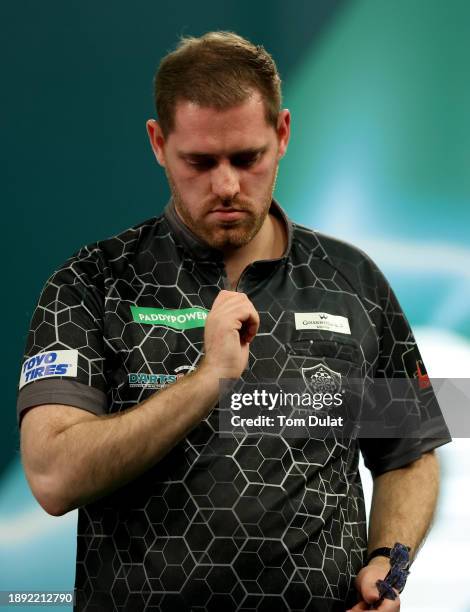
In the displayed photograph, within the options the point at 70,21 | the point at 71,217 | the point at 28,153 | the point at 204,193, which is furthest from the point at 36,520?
the point at 70,21

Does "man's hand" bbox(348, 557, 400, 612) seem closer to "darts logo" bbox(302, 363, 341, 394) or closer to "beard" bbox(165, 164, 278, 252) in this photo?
"darts logo" bbox(302, 363, 341, 394)

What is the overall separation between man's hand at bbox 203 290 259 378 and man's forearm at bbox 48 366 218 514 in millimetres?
33

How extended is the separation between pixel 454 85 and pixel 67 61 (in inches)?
45.2

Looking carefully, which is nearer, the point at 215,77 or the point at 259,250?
the point at 215,77

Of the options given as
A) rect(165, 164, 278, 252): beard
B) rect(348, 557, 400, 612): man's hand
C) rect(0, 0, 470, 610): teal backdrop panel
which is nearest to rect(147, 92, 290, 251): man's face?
rect(165, 164, 278, 252): beard

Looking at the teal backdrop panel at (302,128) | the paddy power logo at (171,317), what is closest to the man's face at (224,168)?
the paddy power logo at (171,317)

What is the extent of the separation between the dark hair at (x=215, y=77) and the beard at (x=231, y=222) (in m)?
0.16

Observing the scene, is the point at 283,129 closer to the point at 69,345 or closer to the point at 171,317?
the point at 171,317

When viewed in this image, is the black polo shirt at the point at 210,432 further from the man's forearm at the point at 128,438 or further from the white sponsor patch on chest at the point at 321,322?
the man's forearm at the point at 128,438

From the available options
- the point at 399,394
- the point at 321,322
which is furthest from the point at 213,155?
the point at 399,394

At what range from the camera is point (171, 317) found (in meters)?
2.09

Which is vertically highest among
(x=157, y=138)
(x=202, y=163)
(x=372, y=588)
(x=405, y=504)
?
(x=157, y=138)

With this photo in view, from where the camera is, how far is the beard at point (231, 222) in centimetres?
210

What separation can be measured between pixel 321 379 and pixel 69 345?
51cm
